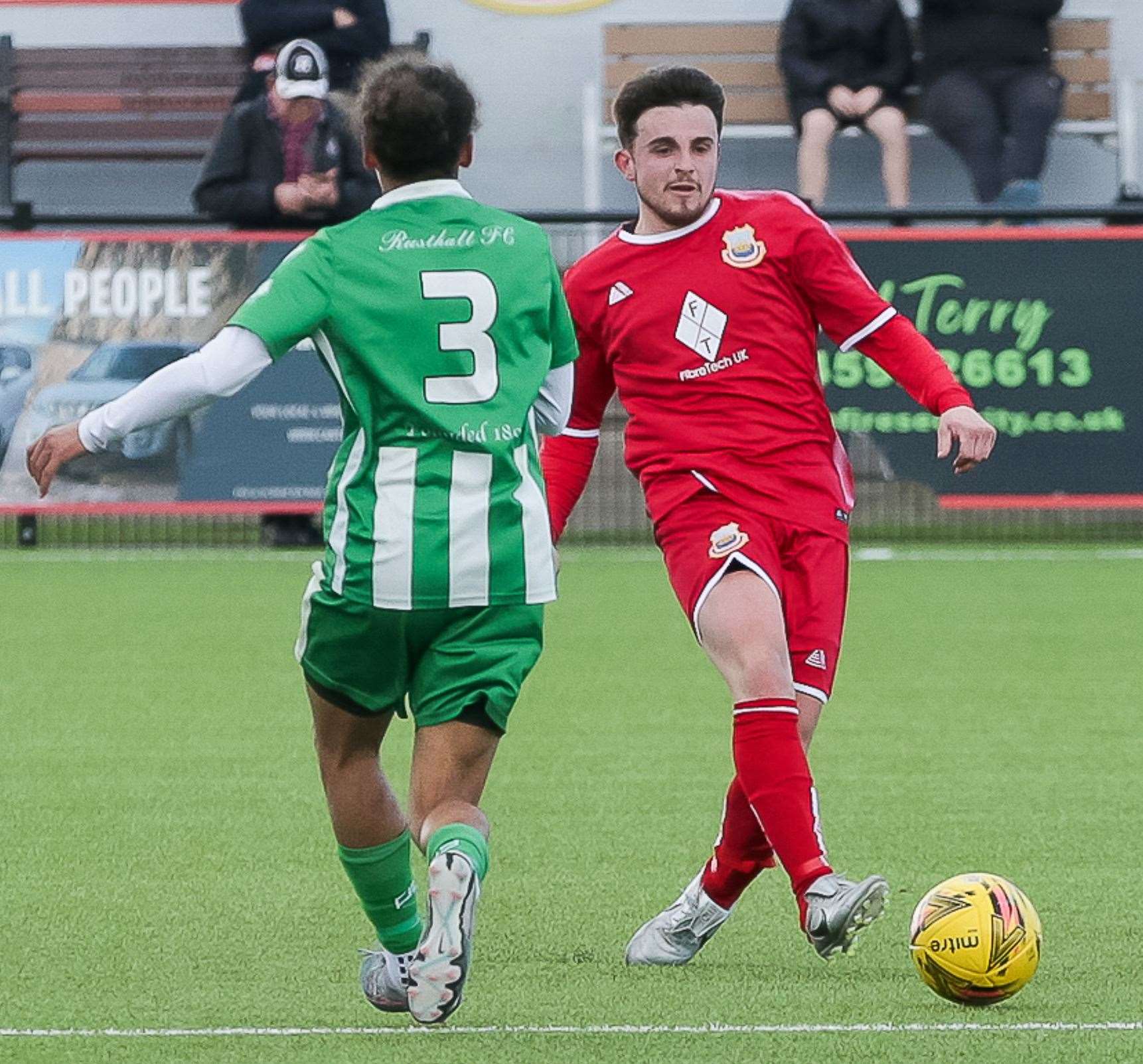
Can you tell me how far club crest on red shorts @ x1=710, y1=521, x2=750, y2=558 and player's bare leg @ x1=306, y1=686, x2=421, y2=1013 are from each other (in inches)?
34.2

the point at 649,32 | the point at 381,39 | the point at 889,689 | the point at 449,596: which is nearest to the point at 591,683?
the point at 889,689

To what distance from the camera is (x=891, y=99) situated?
15469mm

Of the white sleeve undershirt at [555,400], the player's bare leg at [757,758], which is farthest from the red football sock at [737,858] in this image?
the white sleeve undershirt at [555,400]

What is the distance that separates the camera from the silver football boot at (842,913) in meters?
4.18

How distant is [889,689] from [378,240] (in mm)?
4808

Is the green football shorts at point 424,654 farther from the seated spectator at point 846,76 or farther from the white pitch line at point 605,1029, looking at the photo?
the seated spectator at point 846,76

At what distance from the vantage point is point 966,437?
14.9 feet

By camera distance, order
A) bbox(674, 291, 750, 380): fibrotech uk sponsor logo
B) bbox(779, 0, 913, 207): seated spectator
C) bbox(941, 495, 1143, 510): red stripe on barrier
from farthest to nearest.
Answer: bbox(779, 0, 913, 207): seated spectator < bbox(941, 495, 1143, 510): red stripe on barrier < bbox(674, 291, 750, 380): fibrotech uk sponsor logo

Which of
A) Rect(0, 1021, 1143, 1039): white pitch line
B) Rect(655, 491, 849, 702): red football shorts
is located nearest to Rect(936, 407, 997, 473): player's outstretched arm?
Rect(655, 491, 849, 702): red football shorts

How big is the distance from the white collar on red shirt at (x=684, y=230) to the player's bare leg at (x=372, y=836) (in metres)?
1.31

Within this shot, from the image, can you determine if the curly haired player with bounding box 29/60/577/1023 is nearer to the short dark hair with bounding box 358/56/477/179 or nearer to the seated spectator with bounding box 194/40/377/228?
the short dark hair with bounding box 358/56/477/179

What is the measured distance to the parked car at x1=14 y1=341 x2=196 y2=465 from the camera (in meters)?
12.6

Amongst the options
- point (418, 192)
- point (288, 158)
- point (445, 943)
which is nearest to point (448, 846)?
point (445, 943)

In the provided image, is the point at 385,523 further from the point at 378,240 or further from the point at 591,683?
the point at 591,683
